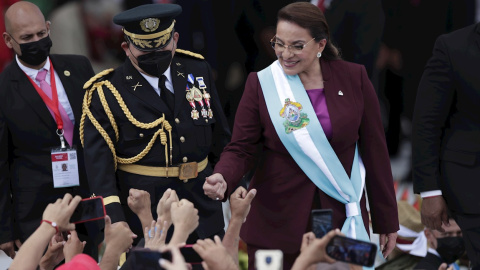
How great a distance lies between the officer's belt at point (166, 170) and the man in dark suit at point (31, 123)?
0.56 m

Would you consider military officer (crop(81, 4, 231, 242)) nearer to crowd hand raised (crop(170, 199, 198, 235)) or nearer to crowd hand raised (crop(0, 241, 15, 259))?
crowd hand raised (crop(0, 241, 15, 259))

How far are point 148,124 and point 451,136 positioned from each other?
1.29m

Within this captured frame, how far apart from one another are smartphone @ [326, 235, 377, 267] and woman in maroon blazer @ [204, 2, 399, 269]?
44.5 inches

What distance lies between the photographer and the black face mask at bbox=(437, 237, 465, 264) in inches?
216

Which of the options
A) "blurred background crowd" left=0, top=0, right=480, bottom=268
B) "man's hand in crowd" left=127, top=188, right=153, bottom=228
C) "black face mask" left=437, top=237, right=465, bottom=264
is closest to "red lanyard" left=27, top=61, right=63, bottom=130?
"blurred background crowd" left=0, top=0, right=480, bottom=268

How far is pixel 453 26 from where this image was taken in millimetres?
5750

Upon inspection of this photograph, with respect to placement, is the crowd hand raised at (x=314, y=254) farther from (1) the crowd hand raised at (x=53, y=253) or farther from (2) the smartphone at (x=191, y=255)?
(1) the crowd hand raised at (x=53, y=253)

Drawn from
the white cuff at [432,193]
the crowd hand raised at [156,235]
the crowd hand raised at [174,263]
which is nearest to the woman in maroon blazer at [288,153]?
the white cuff at [432,193]

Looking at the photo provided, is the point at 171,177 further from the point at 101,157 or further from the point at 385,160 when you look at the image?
the point at 385,160

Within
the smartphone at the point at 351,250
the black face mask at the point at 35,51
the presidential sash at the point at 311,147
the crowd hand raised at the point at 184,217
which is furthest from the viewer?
the black face mask at the point at 35,51

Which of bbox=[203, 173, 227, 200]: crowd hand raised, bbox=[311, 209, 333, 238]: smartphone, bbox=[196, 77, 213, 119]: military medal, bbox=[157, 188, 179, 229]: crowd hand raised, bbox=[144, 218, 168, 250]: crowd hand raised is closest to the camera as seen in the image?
bbox=[311, 209, 333, 238]: smartphone

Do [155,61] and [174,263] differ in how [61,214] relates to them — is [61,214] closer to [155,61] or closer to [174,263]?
[174,263]

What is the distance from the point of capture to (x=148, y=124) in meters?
4.14

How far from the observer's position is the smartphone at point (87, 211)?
10.6 feet
